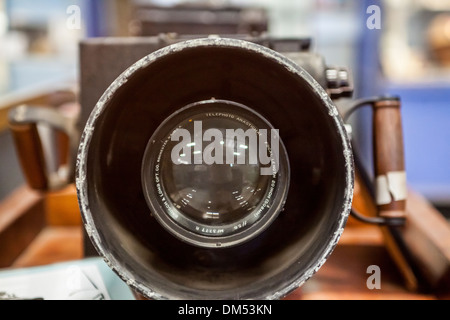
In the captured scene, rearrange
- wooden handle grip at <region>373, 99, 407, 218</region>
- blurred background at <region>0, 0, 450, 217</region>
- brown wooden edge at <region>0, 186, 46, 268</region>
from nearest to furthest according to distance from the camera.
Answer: wooden handle grip at <region>373, 99, 407, 218</region>, brown wooden edge at <region>0, 186, 46, 268</region>, blurred background at <region>0, 0, 450, 217</region>

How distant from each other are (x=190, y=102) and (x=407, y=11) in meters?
2.91

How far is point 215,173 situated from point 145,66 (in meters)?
0.13

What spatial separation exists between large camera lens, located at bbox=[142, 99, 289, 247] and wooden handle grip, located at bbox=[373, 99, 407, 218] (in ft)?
0.42

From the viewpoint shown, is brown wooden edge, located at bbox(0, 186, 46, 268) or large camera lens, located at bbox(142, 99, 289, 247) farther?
brown wooden edge, located at bbox(0, 186, 46, 268)

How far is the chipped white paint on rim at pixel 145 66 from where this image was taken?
0.40m

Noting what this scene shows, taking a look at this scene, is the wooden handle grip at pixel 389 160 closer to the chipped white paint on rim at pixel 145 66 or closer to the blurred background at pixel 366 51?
the chipped white paint on rim at pixel 145 66

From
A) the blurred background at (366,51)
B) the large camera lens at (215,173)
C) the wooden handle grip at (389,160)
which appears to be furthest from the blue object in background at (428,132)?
the large camera lens at (215,173)

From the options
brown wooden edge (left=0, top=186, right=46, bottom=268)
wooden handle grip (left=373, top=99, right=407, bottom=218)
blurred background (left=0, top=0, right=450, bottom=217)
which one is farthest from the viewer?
blurred background (left=0, top=0, right=450, bottom=217)

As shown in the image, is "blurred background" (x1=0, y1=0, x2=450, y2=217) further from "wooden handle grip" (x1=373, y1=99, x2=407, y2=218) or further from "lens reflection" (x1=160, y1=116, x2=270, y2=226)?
"lens reflection" (x1=160, y1=116, x2=270, y2=226)

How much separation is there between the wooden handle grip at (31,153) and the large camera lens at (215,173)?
0.83 ft

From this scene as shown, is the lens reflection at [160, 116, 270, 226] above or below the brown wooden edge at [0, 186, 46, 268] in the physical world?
above

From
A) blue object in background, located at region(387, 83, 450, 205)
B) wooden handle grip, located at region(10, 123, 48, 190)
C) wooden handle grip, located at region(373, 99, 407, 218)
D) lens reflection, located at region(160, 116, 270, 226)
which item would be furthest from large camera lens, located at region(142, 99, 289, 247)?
blue object in background, located at region(387, 83, 450, 205)

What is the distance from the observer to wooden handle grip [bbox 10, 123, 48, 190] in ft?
2.14

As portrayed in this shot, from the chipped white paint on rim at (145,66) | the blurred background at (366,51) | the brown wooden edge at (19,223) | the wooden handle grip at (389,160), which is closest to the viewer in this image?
the chipped white paint on rim at (145,66)
